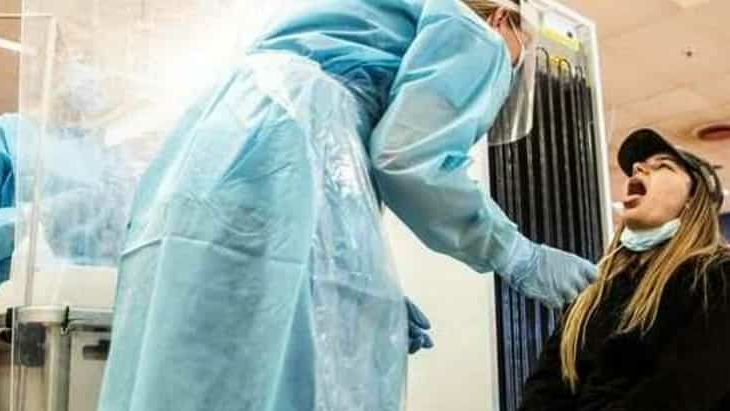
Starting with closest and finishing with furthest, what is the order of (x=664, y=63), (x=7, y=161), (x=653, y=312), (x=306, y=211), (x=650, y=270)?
(x=306, y=211)
(x=653, y=312)
(x=650, y=270)
(x=7, y=161)
(x=664, y=63)

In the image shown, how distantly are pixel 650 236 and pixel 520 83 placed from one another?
0.56 m

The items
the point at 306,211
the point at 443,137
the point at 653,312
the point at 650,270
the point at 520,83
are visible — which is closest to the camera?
the point at 306,211

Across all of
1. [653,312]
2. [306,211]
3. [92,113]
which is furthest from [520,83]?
[92,113]

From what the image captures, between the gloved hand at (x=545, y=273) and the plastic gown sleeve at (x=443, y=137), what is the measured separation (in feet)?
0.17

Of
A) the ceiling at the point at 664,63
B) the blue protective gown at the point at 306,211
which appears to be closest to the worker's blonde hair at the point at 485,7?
the blue protective gown at the point at 306,211

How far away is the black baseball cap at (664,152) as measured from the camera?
2.12 m

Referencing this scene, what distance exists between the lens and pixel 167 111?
1766 millimetres

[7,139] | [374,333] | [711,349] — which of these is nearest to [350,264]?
[374,333]

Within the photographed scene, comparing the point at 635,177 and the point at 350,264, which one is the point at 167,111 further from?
the point at 635,177

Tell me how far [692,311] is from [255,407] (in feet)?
3.31

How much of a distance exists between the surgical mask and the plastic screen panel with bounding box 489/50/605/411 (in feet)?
0.71

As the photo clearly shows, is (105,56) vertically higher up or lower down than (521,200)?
higher up

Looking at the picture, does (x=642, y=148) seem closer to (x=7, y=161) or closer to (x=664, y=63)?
(x=7, y=161)

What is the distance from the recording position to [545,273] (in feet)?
5.29
